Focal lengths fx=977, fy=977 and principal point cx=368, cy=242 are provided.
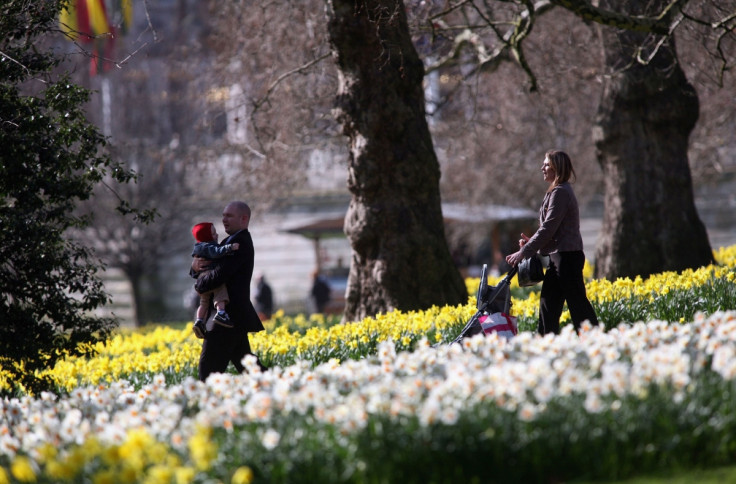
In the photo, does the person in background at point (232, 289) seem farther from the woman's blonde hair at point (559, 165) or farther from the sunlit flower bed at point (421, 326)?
the woman's blonde hair at point (559, 165)

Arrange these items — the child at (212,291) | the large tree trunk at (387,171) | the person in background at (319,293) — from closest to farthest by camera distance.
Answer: the child at (212,291), the large tree trunk at (387,171), the person in background at (319,293)

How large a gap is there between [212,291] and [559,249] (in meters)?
2.67

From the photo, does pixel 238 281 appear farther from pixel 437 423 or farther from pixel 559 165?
pixel 437 423

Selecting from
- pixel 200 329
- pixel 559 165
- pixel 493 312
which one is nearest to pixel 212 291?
pixel 200 329

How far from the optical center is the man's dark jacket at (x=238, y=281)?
7219mm

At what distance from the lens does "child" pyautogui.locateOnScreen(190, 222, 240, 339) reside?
7.21 metres

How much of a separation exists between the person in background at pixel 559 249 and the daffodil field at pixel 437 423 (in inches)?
61.4

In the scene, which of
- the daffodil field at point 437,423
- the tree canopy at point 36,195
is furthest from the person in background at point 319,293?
the daffodil field at point 437,423

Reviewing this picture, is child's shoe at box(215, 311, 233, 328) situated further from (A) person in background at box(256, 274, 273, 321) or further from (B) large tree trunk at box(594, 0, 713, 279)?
(A) person in background at box(256, 274, 273, 321)

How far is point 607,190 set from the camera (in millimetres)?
13219

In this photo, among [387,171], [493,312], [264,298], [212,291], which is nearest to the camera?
[212,291]

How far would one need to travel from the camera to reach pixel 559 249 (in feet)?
24.7

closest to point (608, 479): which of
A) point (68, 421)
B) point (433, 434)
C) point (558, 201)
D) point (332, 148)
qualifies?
point (433, 434)

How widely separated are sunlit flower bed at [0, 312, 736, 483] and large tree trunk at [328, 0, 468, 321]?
575cm
